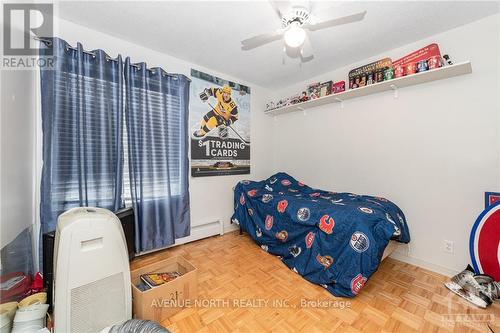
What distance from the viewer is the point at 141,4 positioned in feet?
5.40

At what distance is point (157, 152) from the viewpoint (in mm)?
2277

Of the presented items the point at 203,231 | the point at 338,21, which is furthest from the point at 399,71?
the point at 203,231

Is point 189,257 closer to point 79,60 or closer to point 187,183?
point 187,183

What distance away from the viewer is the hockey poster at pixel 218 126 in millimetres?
2688

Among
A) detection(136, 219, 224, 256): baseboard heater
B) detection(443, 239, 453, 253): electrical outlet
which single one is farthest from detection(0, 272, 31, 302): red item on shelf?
detection(443, 239, 453, 253): electrical outlet

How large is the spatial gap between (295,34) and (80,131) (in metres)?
1.95

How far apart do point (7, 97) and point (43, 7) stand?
93cm

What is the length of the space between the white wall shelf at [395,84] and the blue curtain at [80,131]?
2277 mm

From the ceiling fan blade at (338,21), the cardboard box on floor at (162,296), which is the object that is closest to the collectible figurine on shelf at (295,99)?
the ceiling fan blade at (338,21)

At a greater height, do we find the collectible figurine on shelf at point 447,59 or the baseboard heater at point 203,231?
the collectible figurine on shelf at point 447,59

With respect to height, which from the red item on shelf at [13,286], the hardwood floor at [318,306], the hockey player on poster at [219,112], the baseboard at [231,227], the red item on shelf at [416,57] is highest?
the red item on shelf at [416,57]

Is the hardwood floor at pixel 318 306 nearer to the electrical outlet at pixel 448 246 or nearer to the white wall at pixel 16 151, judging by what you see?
the electrical outlet at pixel 448 246

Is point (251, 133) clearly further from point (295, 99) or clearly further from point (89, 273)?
point (89, 273)

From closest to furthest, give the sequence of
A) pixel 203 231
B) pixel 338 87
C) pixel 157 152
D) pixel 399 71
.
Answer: pixel 399 71, pixel 157 152, pixel 338 87, pixel 203 231
